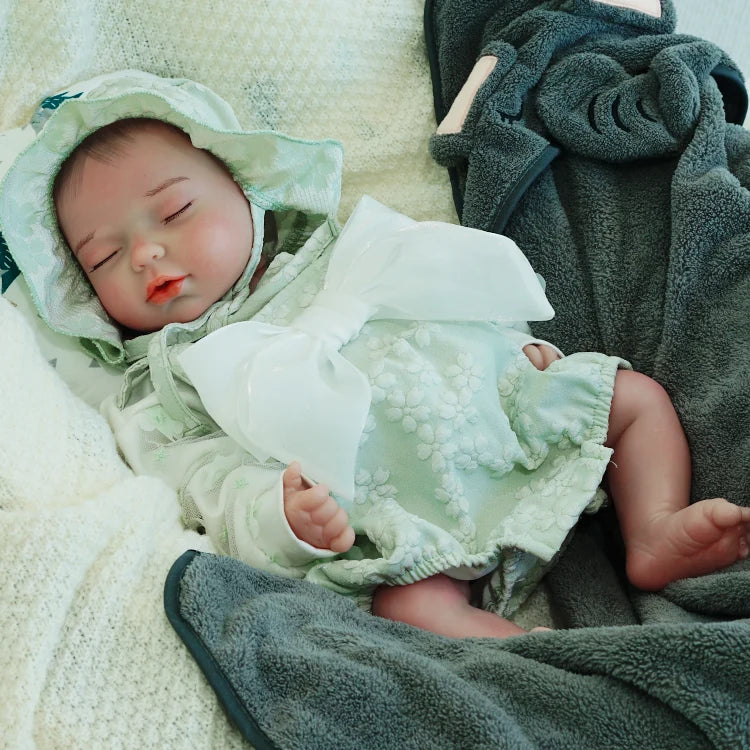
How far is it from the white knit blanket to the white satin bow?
0.16 m

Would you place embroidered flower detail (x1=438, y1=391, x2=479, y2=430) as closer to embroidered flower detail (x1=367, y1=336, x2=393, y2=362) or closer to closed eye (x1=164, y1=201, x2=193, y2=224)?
embroidered flower detail (x1=367, y1=336, x2=393, y2=362)

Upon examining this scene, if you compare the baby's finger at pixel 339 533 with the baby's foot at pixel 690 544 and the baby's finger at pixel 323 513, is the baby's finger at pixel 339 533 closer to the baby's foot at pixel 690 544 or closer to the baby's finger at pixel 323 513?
the baby's finger at pixel 323 513

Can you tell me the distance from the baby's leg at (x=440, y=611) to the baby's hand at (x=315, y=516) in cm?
8

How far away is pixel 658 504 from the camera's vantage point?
916 millimetres

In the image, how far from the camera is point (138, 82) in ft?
3.87

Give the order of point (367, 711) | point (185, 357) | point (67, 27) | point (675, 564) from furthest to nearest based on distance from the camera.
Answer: point (67, 27)
point (185, 357)
point (675, 564)
point (367, 711)

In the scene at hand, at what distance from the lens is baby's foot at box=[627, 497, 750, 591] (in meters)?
0.81

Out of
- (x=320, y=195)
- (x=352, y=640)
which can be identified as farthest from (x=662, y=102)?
(x=352, y=640)

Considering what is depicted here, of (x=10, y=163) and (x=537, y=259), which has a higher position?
(x=10, y=163)

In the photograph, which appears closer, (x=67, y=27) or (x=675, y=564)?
(x=675, y=564)

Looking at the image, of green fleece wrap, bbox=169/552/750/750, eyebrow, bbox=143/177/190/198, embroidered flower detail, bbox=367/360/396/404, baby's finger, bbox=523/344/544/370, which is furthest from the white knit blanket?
baby's finger, bbox=523/344/544/370

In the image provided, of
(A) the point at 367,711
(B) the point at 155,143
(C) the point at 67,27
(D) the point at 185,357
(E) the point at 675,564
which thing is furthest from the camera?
(C) the point at 67,27

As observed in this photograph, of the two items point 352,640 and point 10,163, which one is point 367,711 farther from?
point 10,163

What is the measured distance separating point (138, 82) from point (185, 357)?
46cm
